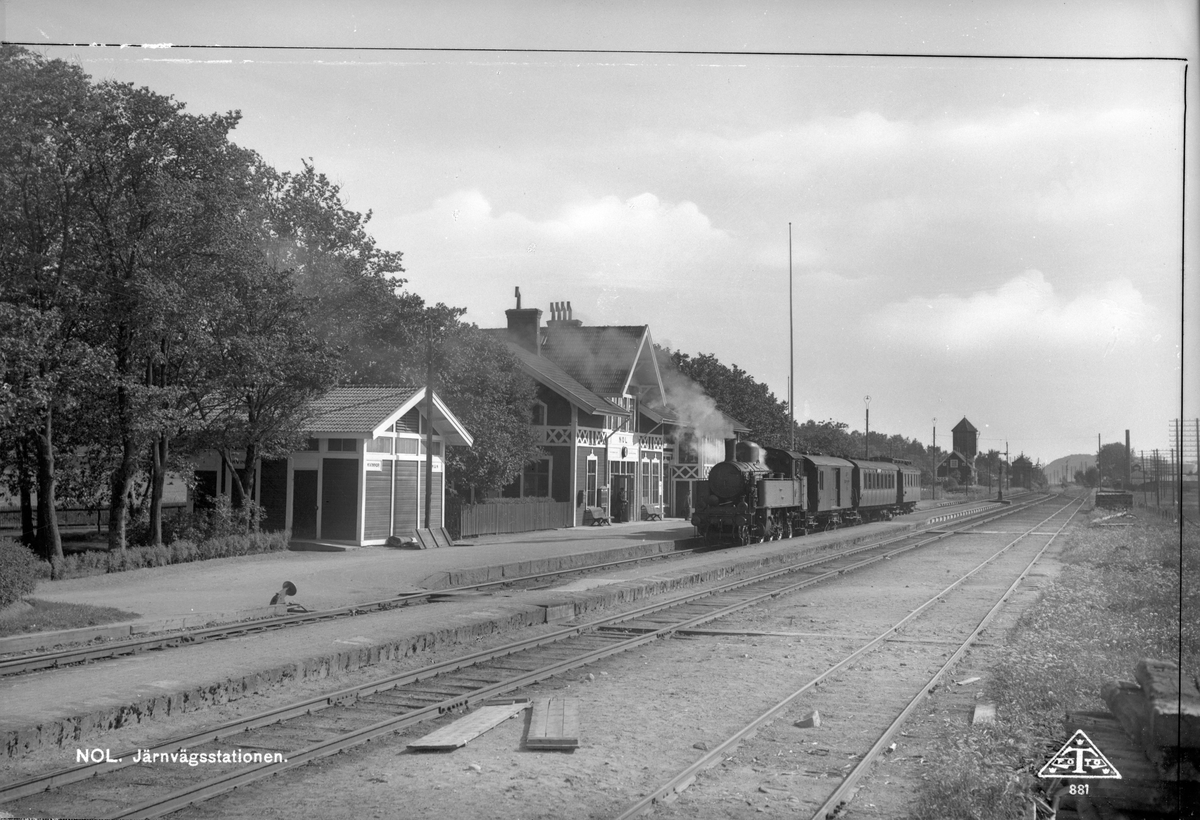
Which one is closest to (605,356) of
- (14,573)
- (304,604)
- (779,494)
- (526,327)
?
(526,327)

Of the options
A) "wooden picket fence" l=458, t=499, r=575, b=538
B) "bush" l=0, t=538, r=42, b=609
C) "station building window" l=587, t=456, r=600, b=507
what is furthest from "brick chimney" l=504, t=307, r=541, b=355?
"bush" l=0, t=538, r=42, b=609

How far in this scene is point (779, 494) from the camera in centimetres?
3105

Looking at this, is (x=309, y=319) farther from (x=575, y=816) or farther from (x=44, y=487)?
(x=575, y=816)

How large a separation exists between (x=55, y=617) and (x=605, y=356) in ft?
107

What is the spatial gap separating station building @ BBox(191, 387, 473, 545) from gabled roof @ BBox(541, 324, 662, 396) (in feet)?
53.3

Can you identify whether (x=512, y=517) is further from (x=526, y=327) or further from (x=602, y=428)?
(x=526, y=327)

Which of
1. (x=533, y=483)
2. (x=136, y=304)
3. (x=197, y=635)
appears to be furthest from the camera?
(x=533, y=483)

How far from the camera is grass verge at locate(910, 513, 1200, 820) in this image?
608 cm

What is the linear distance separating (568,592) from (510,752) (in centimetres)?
983

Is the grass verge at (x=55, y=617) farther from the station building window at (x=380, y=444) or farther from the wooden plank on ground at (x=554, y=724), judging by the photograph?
the station building window at (x=380, y=444)

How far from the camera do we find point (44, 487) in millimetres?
18453

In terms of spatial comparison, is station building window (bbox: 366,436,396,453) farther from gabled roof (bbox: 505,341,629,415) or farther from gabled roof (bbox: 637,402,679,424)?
gabled roof (bbox: 637,402,679,424)

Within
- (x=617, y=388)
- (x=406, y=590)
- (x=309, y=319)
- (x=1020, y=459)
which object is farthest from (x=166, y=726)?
(x=1020, y=459)

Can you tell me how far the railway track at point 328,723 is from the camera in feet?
19.9
